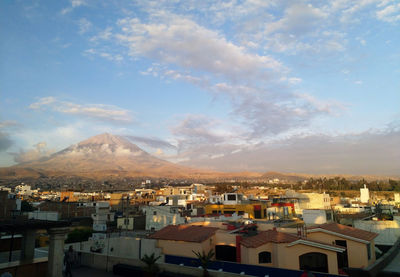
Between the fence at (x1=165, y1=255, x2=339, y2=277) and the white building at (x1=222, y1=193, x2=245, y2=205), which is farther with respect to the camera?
the white building at (x1=222, y1=193, x2=245, y2=205)

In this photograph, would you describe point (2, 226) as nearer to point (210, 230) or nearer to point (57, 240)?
point (57, 240)

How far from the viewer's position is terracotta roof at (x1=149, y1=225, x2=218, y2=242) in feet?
64.6

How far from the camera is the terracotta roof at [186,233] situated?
1969cm

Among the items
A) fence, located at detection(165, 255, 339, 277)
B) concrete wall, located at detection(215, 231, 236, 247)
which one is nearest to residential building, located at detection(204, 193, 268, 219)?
concrete wall, located at detection(215, 231, 236, 247)

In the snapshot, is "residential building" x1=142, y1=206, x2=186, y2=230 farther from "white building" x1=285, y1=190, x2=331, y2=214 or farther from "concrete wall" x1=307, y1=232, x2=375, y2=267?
"white building" x1=285, y1=190, x2=331, y2=214

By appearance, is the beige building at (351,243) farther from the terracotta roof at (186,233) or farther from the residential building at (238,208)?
the residential building at (238,208)

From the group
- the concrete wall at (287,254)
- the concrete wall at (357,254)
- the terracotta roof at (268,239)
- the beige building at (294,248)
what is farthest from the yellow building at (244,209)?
the concrete wall at (357,254)

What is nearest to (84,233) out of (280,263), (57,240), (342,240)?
(57,240)

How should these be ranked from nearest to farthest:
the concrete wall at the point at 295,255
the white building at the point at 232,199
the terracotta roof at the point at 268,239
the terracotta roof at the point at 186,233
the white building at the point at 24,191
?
the concrete wall at the point at 295,255 < the terracotta roof at the point at 268,239 < the terracotta roof at the point at 186,233 < the white building at the point at 232,199 < the white building at the point at 24,191

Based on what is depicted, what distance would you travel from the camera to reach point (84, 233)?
105ft

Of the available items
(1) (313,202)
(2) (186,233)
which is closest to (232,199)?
(1) (313,202)

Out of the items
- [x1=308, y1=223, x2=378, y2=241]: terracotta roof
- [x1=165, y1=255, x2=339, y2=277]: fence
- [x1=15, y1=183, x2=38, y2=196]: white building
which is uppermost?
[x1=15, y1=183, x2=38, y2=196]: white building

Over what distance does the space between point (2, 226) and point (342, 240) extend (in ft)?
55.3

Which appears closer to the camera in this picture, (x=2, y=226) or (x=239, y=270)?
(x=2, y=226)
